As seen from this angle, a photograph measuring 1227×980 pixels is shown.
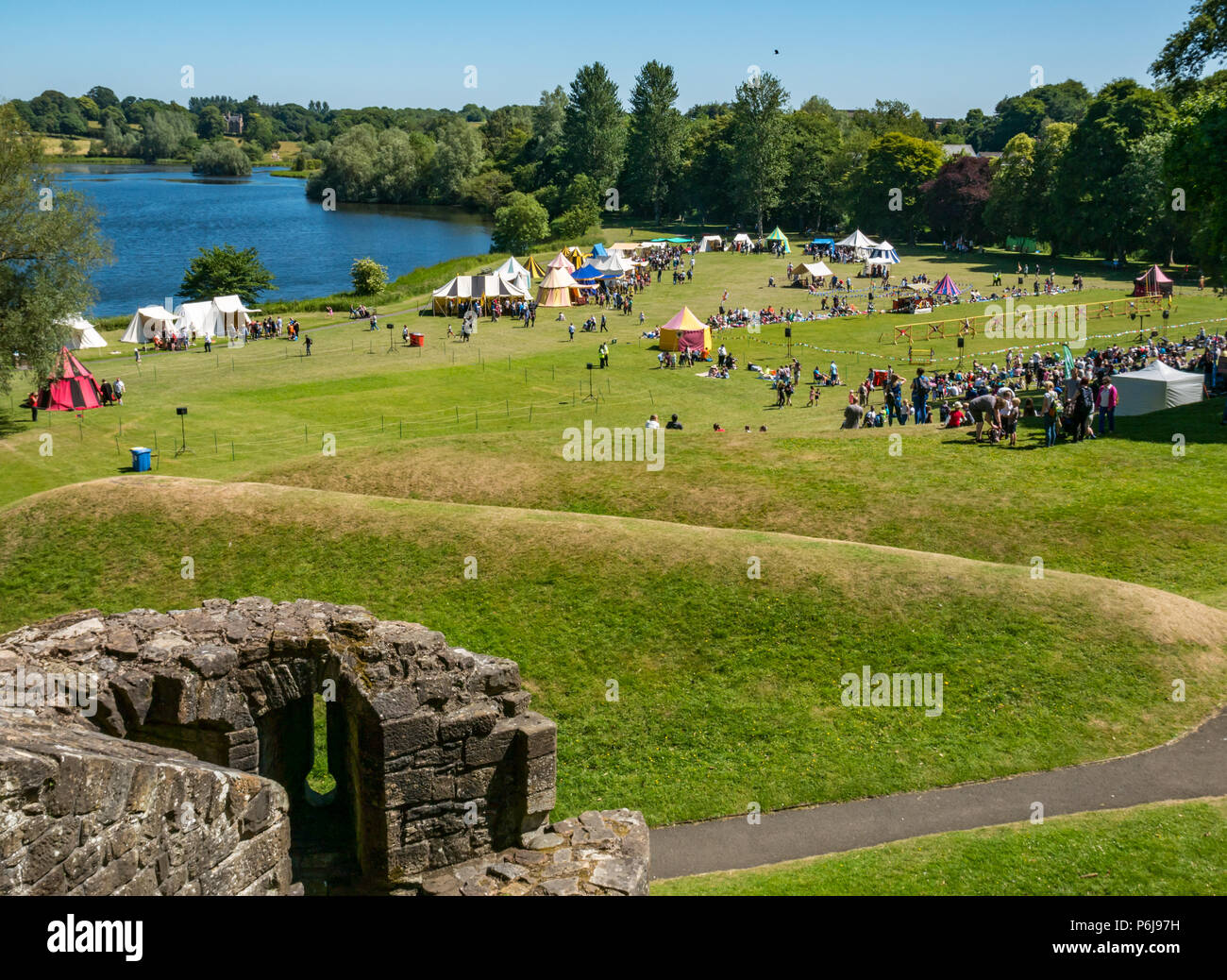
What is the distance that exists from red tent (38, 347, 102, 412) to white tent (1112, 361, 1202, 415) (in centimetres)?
4566

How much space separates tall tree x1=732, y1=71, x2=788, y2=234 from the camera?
124688mm

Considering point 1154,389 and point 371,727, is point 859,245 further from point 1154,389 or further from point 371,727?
point 371,727

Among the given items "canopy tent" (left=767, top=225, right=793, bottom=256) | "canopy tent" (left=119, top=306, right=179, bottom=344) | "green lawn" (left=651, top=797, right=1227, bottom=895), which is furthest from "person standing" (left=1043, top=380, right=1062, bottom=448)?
"canopy tent" (left=767, top=225, right=793, bottom=256)

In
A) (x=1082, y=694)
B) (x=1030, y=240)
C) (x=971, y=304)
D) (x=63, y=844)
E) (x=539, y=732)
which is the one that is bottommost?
(x=1082, y=694)

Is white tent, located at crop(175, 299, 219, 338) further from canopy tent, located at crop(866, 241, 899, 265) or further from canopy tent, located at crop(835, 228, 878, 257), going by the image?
canopy tent, located at crop(835, 228, 878, 257)

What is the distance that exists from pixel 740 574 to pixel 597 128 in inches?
5424

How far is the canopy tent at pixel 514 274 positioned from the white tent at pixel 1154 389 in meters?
49.9

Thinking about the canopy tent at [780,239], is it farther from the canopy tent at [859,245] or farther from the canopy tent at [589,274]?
the canopy tent at [589,274]

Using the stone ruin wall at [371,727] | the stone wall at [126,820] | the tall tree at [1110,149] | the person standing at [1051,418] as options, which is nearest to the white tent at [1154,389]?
the person standing at [1051,418]

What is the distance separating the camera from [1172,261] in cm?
9769

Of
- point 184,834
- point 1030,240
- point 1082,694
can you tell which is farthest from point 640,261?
point 184,834

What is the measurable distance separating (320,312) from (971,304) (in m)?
49.8

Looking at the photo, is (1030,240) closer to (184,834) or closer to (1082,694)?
(1082,694)

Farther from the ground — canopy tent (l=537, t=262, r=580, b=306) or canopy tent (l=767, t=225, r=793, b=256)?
canopy tent (l=767, t=225, r=793, b=256)
